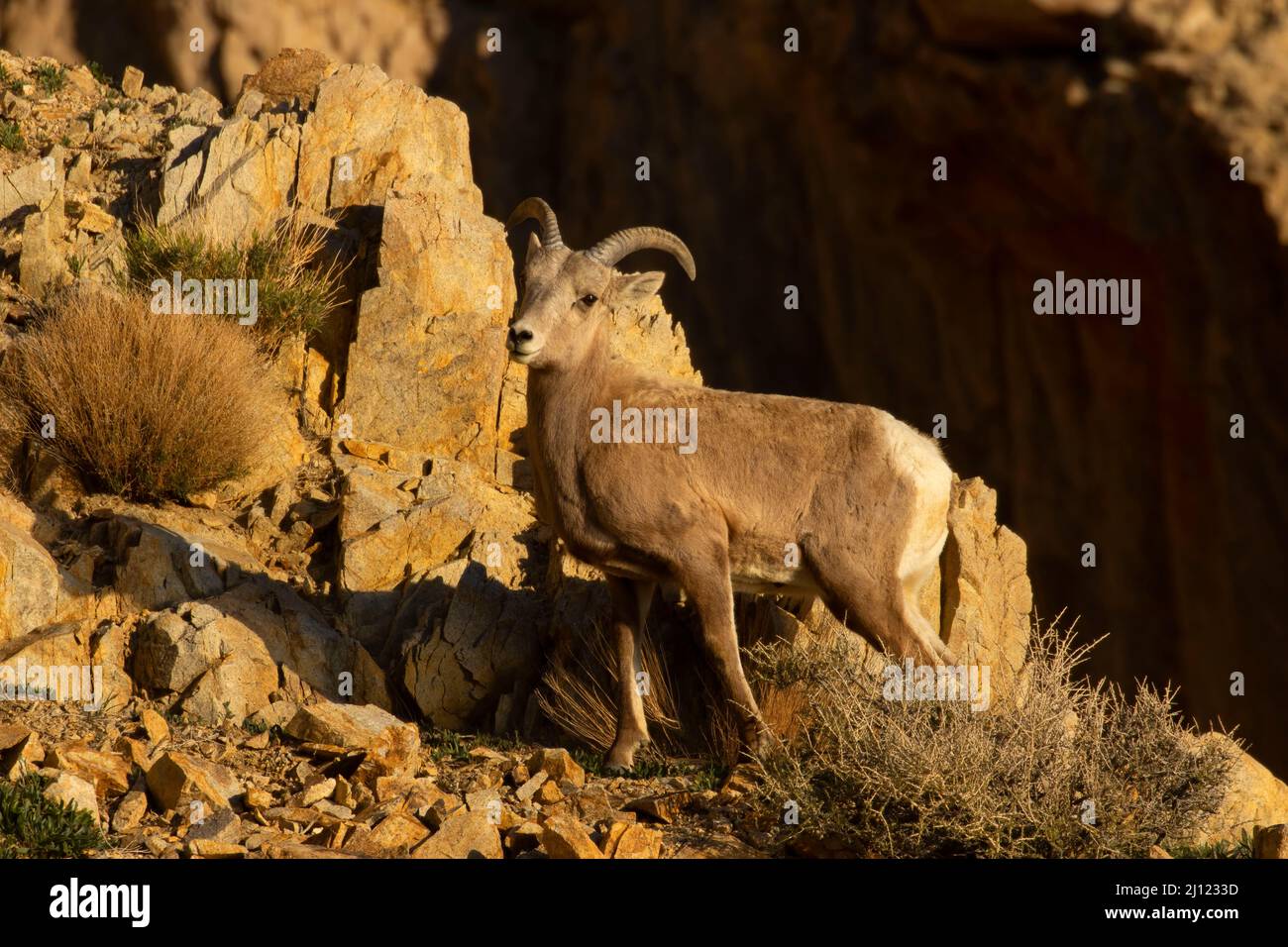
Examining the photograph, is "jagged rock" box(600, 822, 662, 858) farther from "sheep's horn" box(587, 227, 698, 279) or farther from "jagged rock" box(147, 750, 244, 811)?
"sheep's horn" box(587, 227, 698, 279)

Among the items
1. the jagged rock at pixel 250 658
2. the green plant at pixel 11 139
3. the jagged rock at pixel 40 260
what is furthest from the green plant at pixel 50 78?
the jagged rock at pixel 250 658

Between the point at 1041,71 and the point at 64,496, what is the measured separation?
11415mm

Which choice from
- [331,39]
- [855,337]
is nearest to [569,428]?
[855,337]

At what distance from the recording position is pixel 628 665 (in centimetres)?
844

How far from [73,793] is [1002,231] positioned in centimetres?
1353

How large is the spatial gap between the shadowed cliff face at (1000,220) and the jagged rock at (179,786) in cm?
1220

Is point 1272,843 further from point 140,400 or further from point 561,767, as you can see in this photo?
point 140,400

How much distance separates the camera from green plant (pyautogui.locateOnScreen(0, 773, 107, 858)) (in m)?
6.40

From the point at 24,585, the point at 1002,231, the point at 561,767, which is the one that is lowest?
the point at 561,767

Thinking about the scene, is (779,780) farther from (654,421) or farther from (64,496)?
(64,496)

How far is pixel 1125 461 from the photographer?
17078mm

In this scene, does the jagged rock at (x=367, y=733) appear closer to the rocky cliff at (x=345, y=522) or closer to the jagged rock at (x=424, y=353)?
the rocky cliff at (x=345, y=522)

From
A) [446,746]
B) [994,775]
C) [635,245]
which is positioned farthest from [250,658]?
[994,775]
